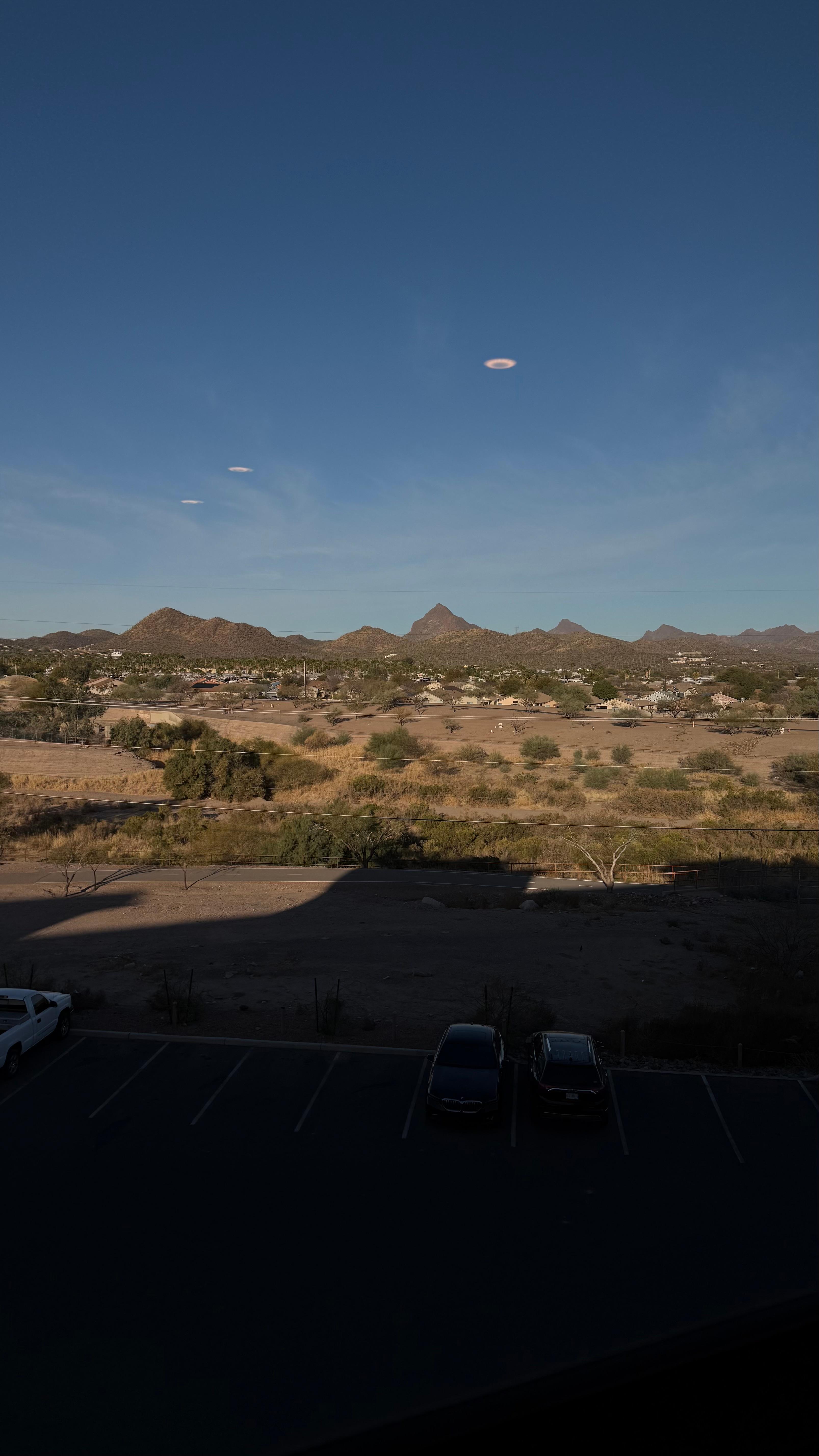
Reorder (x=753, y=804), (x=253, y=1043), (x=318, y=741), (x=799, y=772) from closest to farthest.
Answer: (x=253, y=1043), (x=753, y=804), (x=799, y=772), (x=318, y=741)

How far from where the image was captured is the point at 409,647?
173875 mm

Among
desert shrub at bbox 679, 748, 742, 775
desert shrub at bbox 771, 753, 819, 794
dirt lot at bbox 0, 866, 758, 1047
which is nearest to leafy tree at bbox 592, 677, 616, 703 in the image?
desert shrub at bbox 679, 748, 742, 775

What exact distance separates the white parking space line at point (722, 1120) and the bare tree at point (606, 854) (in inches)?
762

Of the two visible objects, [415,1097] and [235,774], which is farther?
[235,774]

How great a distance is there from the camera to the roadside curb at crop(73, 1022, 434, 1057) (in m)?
16.4

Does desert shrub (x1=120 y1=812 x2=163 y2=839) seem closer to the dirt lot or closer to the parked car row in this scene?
the dirt lot

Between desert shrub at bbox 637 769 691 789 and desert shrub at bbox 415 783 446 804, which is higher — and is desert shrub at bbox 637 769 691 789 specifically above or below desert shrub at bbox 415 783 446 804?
above

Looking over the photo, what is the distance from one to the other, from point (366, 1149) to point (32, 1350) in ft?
17.1

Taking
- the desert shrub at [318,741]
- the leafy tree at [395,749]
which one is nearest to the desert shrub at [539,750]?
the leafy tree at [395,749]

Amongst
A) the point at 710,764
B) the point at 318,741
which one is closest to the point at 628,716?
the point at 710,764

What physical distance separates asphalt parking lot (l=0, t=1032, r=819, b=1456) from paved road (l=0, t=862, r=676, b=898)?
19.7 m

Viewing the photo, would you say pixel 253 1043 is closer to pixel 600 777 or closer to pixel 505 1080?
pixel 505 1080

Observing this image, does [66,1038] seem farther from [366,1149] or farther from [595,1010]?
[595,1010]

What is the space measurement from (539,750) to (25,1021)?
46.9 metres
